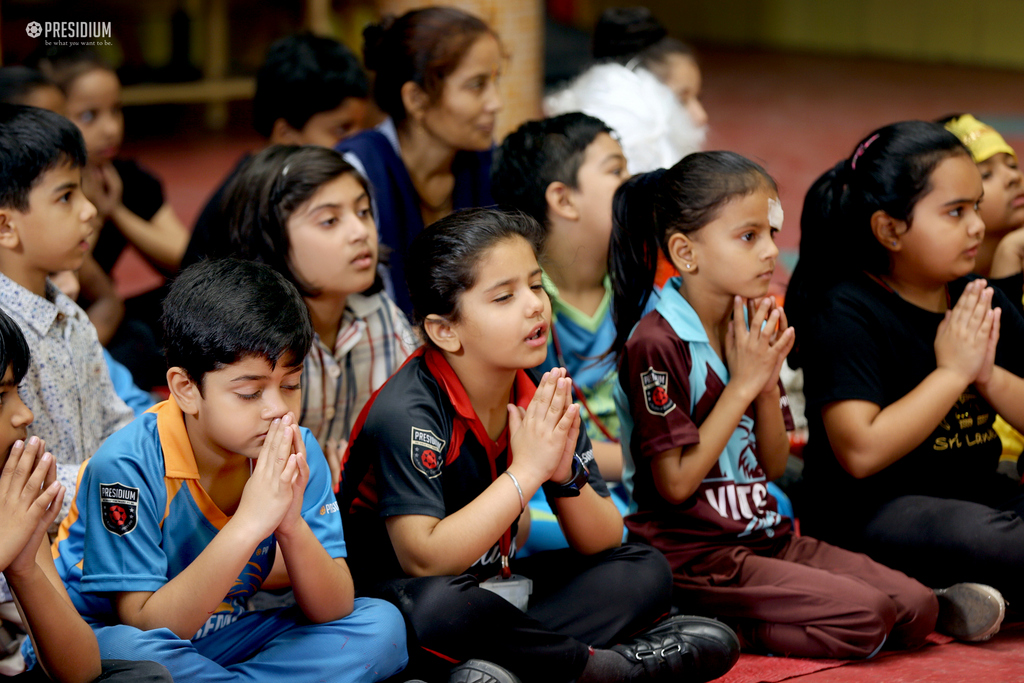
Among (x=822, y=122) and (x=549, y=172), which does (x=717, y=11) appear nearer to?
(x=822, y=122)

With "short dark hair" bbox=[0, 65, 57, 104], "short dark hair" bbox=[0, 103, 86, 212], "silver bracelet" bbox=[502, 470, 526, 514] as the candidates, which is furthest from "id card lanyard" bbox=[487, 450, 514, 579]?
"short dark hair" bbox=[0, 65, 57, 104]

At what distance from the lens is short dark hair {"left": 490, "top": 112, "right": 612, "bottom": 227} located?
2.23m

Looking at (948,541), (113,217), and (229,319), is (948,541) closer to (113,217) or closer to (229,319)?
(229,319)

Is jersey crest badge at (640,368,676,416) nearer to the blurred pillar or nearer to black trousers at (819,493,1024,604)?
black trousers at (819,493,1024,604)

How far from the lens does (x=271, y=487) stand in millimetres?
1410

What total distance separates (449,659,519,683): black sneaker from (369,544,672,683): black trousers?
0.04 metres

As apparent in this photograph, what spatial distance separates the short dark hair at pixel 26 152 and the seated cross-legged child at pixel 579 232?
2.90ft

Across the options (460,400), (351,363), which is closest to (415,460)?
(460,400)

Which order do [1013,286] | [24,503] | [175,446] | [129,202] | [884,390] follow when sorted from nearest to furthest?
[24,503] → [175,446] → [884,390] → [1013,286] → [129,202]

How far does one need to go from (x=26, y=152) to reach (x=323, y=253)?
518mm

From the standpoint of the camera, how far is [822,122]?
22.5 ft

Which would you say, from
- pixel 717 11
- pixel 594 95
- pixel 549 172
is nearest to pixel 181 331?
pixel 549 172

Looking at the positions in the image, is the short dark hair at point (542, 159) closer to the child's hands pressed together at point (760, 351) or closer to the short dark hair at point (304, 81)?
the child's hands pressed together at point (760, 351)

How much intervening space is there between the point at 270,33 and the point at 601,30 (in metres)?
4.57
